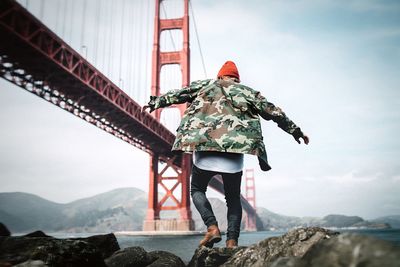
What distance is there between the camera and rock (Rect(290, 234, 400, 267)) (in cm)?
78

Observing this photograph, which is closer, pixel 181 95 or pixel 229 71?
pixel 181 95

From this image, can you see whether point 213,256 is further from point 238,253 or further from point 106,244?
point 106,244

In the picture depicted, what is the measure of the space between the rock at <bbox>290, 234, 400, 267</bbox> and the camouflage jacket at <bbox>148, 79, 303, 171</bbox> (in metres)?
1.36

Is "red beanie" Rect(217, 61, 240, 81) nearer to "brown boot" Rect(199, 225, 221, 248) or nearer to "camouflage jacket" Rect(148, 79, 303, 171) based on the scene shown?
"camouflage jacket" Rect(148, 79, 303, 171)

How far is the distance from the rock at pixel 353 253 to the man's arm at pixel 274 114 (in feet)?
5.22

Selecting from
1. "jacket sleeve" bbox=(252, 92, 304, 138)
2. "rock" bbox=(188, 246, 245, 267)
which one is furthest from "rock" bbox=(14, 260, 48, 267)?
"jacket sleeve" bbox=(252, 92, 304, 138)

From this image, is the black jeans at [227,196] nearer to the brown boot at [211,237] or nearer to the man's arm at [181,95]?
the brown boot at [211,237]

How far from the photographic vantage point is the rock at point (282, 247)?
1628 millimetres

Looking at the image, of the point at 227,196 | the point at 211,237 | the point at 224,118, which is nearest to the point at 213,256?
the point at 211,237

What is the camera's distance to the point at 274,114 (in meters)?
2.48

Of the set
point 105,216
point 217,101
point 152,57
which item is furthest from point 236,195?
point 105,216

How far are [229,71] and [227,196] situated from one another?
100 cm

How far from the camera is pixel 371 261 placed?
81 cm

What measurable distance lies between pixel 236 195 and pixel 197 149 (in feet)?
1.61
